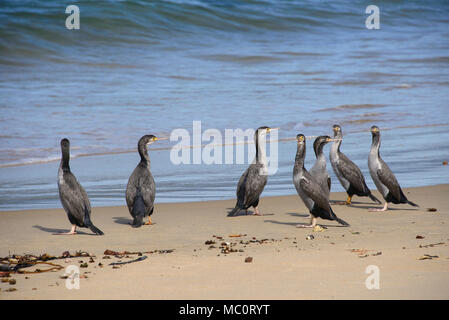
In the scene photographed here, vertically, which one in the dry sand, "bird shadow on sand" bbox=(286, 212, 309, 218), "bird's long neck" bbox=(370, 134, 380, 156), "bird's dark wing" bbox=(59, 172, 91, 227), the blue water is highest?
the blue water

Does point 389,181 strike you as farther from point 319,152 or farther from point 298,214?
point 298,214

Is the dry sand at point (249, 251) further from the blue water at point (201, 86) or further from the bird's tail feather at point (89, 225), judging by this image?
the blue water at point (201, 86)

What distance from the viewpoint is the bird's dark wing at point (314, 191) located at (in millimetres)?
9344

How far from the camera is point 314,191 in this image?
940 centimetres

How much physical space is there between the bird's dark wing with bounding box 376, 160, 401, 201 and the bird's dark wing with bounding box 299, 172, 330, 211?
1.39 meters

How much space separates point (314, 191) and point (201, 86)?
14.4m

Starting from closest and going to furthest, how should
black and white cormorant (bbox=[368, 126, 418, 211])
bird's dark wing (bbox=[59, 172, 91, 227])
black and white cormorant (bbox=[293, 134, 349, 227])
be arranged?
bird's dark wing (bbox=[59, 172, 91, 227]) → black and white cormorant (bbox=[293, 134, 349, 227]) → black and white cormorant (bbox=[368, 126, 418, 211])

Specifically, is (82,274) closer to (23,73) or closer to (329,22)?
(23,73)

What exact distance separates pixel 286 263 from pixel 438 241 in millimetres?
1914

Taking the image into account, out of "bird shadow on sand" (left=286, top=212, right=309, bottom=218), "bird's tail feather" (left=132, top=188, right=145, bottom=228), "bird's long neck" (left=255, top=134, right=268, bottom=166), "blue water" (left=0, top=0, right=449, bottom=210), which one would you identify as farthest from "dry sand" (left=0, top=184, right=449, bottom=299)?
"blue water" (left=0, top=0, right=449, bottom=210)

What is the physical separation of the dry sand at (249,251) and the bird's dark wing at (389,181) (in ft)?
0.97

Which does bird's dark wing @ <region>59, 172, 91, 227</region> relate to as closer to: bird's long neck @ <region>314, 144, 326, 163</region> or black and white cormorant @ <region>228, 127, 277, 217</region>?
black and white cormorant @ <region>228, 127, 277, 217</region>

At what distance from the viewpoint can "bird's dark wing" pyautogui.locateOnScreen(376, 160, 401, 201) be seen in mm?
10445

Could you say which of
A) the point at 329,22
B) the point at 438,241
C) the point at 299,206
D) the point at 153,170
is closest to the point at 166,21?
the point at 329,22
